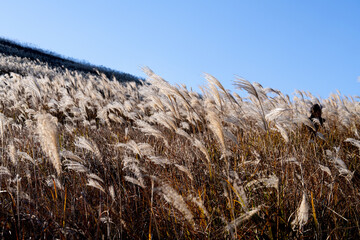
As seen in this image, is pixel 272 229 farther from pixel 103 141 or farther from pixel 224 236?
pixel 103 141

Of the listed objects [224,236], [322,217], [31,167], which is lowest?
[31,167]

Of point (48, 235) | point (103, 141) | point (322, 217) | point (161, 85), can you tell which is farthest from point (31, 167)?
point (322, 217)

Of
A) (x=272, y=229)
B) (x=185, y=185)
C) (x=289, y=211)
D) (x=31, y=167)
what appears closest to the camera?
(x=272, y=229)

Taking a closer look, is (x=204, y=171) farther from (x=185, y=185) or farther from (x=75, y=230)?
(x=75, y=230)

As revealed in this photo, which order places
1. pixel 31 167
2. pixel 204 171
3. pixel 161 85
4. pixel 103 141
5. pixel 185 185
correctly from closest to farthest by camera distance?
pixel 161 85 < pixel 185 185 < pixel 204 171 < pixel 31 167 < pixel 103 141

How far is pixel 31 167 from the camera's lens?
→ 3.11m

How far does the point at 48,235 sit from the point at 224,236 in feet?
3.71

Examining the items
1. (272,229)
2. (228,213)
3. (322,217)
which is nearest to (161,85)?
(228,213)

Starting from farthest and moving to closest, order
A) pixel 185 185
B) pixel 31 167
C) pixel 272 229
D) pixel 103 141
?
pixel 103 141 < pixel 31 167 < pixel 185 185 < pixel 272 229

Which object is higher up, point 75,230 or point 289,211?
point 289,211

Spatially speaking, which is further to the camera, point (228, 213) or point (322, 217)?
point (228, 213)

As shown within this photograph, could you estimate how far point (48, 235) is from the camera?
1.80 m

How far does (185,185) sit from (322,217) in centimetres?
105

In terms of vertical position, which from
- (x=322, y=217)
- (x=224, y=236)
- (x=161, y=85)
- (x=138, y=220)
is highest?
(x=161, y=85)
